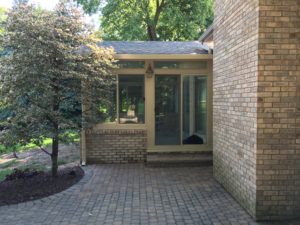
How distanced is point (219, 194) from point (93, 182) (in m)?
2.61

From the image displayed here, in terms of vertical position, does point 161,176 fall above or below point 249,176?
below

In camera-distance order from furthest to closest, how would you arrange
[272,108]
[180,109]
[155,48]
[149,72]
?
[155,48], [180,109], [149,72], [272,108]

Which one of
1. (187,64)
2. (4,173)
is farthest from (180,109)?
(4,173)

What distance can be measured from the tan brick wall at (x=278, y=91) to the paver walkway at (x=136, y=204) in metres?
0.94

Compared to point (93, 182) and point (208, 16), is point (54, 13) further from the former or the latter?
point (208, 16)

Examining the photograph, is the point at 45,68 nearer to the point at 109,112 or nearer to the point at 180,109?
the point at 109,112

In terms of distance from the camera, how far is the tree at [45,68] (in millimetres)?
6480

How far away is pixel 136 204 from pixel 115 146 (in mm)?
3513

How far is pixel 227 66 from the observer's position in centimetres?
608

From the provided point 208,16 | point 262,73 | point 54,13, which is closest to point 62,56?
point 54,13

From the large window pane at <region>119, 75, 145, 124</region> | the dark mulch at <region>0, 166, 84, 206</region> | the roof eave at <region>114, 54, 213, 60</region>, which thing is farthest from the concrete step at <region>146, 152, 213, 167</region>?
the roof eave at <region>114, 54, 213, 60</region>

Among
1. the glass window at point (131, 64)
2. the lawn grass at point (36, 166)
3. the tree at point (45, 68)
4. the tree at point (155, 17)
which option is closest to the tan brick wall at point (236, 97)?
the glass window at point (131, 64)

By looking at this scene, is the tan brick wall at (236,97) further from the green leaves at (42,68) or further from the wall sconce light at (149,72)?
the green leaves at (42,68)

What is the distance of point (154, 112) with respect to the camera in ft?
29.3
